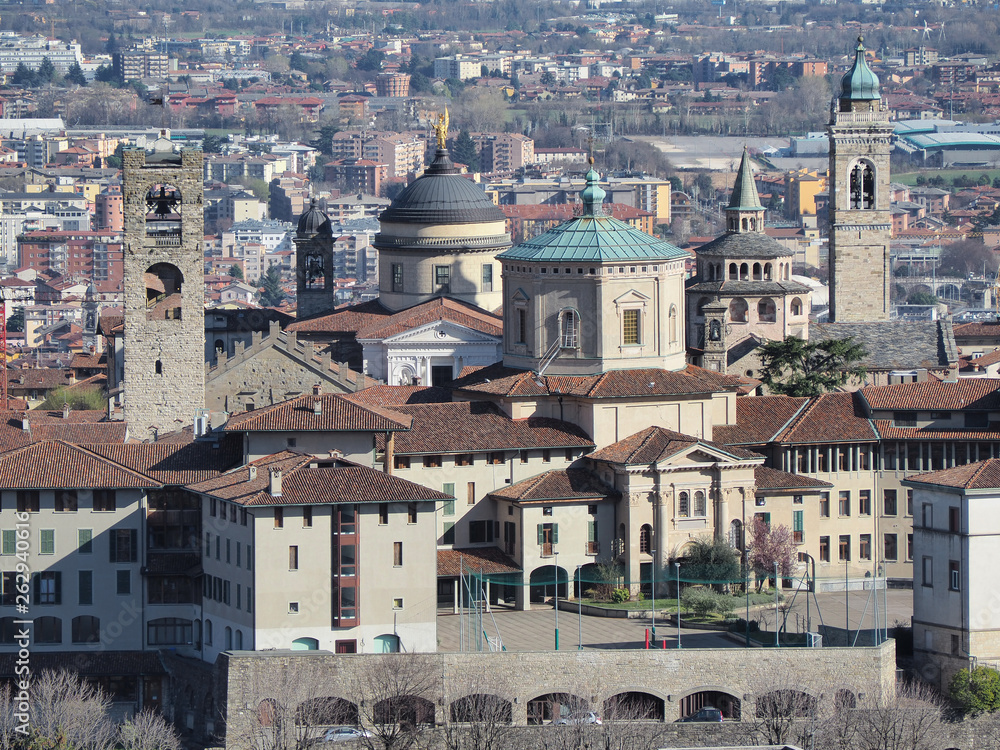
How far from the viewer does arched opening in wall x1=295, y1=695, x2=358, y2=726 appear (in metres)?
61.8

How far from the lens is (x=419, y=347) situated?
287 ft

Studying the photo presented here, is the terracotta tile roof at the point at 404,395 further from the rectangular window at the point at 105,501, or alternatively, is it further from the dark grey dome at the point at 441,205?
the dark grey dome at the point at 441,205

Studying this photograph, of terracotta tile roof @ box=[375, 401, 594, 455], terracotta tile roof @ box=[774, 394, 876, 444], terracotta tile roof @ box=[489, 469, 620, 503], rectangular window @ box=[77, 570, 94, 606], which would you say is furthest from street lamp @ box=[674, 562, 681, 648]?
rectangular window @ box=[77, 570, 94, 606]

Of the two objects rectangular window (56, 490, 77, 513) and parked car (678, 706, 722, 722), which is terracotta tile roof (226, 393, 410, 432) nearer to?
rectangular window (56, 490, 77, 513)

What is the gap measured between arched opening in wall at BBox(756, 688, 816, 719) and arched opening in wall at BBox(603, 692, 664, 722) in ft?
7.48

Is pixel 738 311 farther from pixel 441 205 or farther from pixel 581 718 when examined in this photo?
pixel 581 718

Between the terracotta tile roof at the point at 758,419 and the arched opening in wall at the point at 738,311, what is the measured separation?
1440cm

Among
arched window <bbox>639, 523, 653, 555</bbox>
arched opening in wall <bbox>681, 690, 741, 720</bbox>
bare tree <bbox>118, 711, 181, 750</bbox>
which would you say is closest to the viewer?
bare tree <bbox>118, 711, 181, 750</bbox>

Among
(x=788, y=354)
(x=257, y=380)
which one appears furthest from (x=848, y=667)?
(x=257, y=380)

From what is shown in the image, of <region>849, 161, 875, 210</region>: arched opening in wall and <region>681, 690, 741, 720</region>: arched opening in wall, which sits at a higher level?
<region>849, 161, 875, 210</region>: arched opening in wall

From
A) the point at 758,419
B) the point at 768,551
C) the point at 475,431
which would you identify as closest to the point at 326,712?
the point at 475,431

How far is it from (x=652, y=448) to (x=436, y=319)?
17352 millimetres

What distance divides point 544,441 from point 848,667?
11915 millimetres

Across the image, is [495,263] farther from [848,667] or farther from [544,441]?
[848,667]
